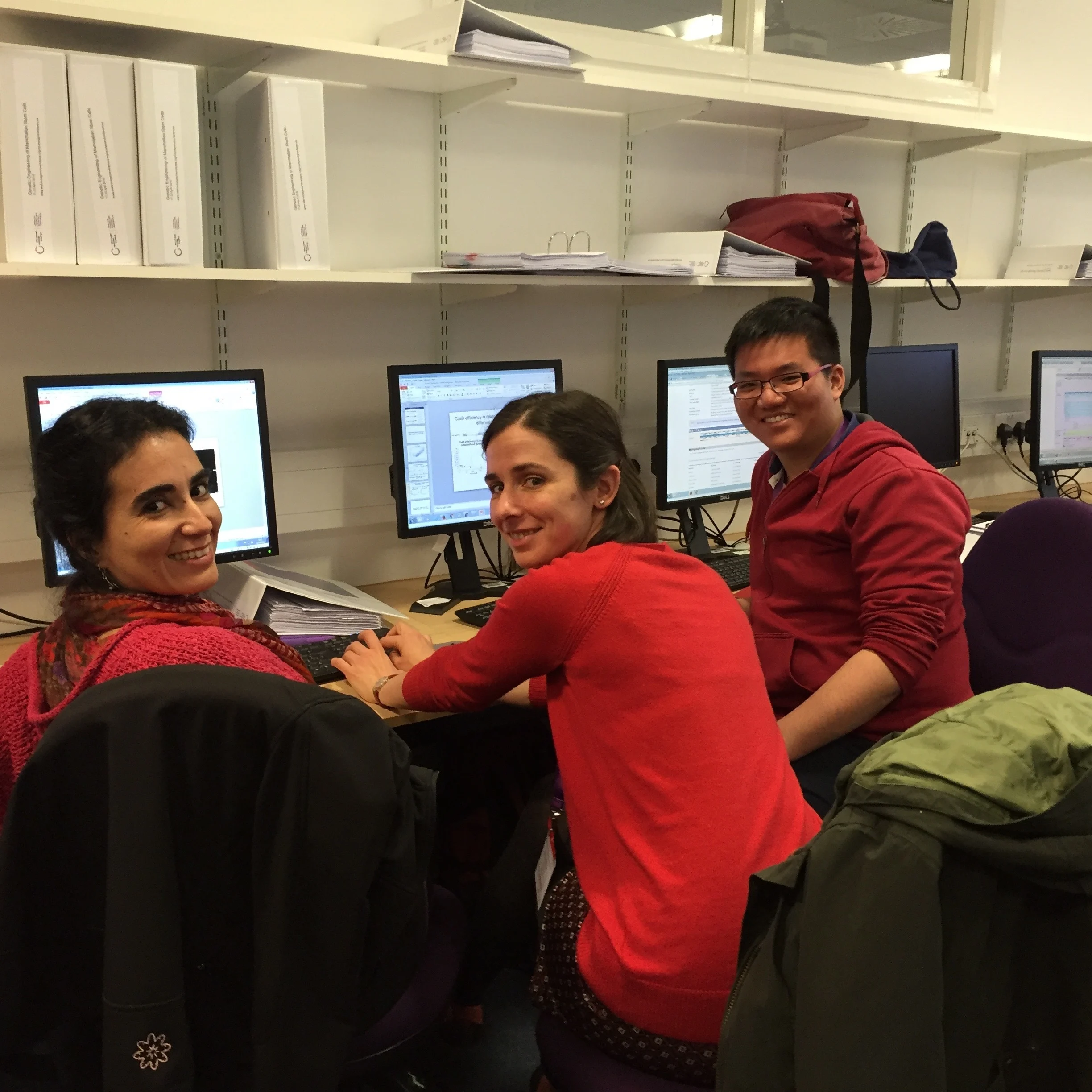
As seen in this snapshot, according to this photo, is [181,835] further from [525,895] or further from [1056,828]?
[1056,828]

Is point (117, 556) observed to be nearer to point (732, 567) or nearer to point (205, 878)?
point (205, 878)

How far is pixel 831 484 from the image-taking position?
5.89 feet

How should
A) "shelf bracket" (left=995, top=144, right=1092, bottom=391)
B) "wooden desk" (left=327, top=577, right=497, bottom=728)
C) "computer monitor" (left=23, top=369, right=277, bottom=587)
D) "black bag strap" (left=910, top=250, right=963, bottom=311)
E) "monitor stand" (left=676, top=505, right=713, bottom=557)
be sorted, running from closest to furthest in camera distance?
1. "wooden desk" (left=327, top=577, right=497, bottom=728)
2. "computer monitor" (left=23, top=369, right=277, bottom=587)
3. "monitor stand" (left=676, top=505, right=713, bottom=557)
4. "black bag strap" (left=910, top=250, right=963, bottom=311)
5. "shelf bracket" (left=995, top=144, right=1092, bottom=391)

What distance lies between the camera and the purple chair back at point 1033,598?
1680mm

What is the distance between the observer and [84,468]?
129 cm

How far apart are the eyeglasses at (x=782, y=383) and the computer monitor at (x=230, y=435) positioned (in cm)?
90

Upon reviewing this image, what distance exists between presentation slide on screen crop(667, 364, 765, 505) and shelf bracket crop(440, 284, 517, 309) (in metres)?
0.47

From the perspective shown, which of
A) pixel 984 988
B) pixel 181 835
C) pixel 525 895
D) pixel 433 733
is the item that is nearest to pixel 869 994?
pixel 984 988

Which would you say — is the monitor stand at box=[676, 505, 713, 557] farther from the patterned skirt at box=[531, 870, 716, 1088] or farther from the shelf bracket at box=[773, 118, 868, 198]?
the patterned skirt at box=[531, 870, 716, 1088]

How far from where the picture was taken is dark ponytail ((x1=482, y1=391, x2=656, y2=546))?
147 centimetres

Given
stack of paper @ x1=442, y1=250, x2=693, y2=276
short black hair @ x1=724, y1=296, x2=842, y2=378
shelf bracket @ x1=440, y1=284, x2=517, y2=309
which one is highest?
stack of paper @ x1=442, y1=250, x2=693, y2=276

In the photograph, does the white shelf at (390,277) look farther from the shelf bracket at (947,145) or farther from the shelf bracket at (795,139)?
the shelf bracket at (947,145)

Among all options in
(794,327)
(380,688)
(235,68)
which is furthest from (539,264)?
(380,688)

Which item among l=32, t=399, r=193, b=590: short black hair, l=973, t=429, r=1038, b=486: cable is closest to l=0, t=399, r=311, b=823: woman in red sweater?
l=32, t=399, r=193, b=590: short black hair
